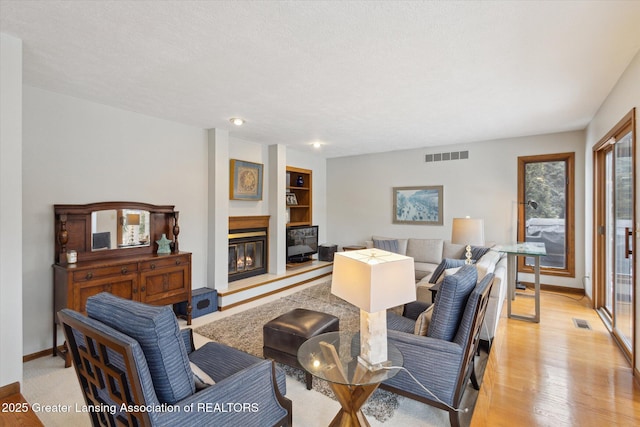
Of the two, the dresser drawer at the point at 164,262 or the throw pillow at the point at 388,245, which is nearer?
the dresser drawer at the point at 164,262

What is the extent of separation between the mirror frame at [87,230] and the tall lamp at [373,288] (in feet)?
9.55

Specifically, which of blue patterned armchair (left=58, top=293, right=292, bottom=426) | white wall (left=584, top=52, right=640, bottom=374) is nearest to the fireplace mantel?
blue patterned armchair (left=58, top=293, right=292, bottom=426)

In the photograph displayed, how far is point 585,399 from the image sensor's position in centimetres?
224

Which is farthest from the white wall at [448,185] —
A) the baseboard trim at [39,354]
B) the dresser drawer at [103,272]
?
the baseboard trim at [39,354]

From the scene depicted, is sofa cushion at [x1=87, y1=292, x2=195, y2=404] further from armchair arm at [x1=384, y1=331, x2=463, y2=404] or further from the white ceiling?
the white ceiling

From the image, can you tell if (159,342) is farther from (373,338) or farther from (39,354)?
(39,354)

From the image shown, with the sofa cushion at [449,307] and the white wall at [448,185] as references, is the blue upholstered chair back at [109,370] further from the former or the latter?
the white wall at [448,185]

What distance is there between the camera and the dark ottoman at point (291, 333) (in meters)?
2.52

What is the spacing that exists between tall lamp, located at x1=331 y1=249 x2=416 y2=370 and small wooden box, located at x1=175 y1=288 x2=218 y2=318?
114 inches

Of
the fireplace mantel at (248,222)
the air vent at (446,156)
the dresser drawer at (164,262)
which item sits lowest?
the dresser drawer at (164,262)

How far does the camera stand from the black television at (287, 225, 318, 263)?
240 inches

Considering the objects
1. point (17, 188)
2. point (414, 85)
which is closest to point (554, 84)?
point (414, 85)

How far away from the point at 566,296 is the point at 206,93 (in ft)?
Result: 18.9

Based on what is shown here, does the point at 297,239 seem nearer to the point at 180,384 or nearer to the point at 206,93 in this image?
the point at 206,93
